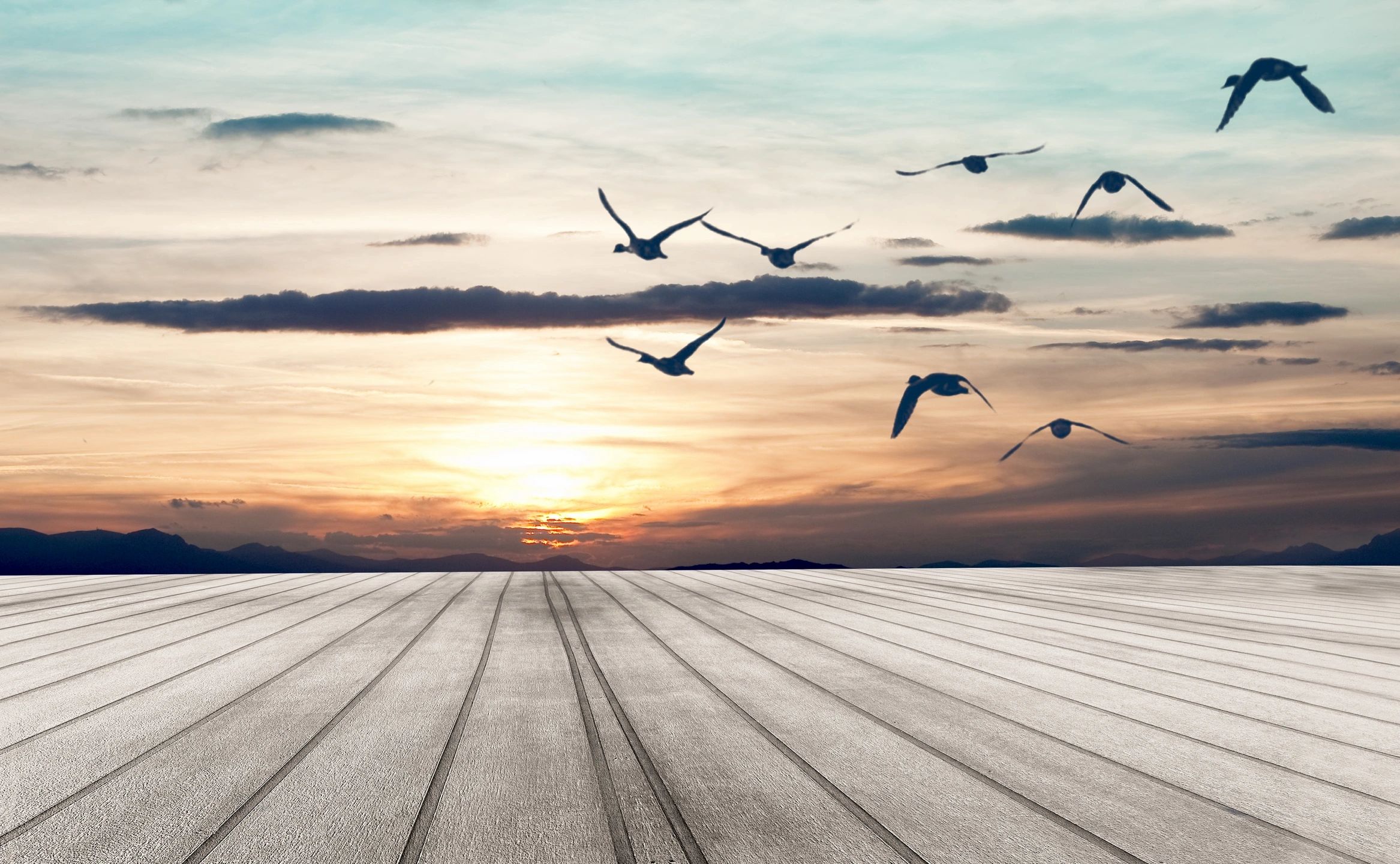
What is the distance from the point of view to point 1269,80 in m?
13.1

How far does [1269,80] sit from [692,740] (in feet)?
43.2

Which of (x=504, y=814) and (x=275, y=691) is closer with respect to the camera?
(x=504, y=814)

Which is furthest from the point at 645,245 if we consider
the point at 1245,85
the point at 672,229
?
the point at 1245,85

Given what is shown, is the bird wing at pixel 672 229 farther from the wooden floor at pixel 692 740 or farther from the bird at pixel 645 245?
the wooden floor at pixel 692 740

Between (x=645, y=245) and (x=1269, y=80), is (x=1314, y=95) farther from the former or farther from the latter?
(x=645, y=245)

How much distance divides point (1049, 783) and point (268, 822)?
7.70 feet

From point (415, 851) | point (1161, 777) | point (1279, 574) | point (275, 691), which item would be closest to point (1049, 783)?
point (1161, 777)

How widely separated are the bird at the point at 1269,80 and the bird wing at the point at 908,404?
6.89m

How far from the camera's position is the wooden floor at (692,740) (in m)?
2.76

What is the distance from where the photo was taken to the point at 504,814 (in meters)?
2.90

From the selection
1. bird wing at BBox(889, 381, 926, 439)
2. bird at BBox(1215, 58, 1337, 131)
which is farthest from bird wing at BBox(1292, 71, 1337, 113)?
bird wing at BBox(889, 381, 926, 439)

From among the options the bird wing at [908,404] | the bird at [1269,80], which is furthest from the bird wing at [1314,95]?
the bird wing at [908,404]

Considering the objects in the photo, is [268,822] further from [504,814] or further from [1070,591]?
[1070,591]

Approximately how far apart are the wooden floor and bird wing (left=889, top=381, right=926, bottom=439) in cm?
1091
